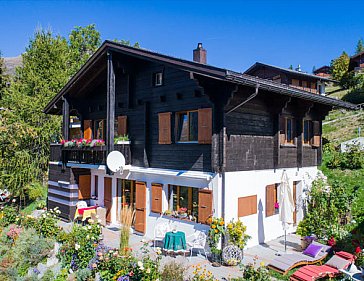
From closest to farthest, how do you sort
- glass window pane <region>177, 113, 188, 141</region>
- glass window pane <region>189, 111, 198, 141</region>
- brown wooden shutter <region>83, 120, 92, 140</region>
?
glass window pane <region>189, 111, 198, 141</region>, glass window pane <region>177, 113, 188, 141</region>, brown wooden shutter <region>83, 120, 92, 140</region>

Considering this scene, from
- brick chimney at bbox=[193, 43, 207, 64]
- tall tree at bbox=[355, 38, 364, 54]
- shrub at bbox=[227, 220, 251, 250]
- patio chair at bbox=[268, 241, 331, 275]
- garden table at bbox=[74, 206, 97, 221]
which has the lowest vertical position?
patio chair at bbox=[268, 241, 331, 275]

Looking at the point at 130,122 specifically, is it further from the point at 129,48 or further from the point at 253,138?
the point at 253,138

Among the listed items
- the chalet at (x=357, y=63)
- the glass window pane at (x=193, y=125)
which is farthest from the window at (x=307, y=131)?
the chalet at (x=357, y=63)

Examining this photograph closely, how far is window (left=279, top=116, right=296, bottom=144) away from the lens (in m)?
13.0

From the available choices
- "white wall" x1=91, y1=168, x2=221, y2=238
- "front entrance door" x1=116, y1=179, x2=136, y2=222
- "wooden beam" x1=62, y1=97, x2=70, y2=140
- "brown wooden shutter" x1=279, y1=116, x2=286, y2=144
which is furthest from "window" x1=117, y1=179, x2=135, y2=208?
"brown wooden shutter" x1=279, y1=116, x2=286, y2=144

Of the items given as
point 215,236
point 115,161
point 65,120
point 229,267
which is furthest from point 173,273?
point 65,120

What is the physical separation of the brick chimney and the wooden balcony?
180 inches

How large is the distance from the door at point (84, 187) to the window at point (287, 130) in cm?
961

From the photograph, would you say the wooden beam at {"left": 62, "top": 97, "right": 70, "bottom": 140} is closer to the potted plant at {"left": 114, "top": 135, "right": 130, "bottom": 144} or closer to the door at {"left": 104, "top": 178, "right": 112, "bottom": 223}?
the door at {"left": 104, "top": 178, "right": 112, "bottom": 223}

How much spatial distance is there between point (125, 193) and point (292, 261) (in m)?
7.89

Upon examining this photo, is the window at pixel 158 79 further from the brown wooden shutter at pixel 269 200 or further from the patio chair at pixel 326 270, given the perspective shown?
the patio chair at pixel 326 270

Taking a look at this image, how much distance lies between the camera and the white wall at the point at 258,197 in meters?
10.6

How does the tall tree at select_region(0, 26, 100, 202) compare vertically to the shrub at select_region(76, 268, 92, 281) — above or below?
above

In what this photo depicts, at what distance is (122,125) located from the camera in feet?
47.5
